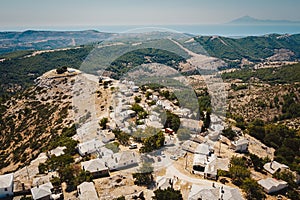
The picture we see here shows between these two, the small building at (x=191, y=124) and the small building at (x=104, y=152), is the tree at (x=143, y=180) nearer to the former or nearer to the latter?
the small building at (x=104, y=152)

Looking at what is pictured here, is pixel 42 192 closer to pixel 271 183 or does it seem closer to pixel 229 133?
pixel 271 183

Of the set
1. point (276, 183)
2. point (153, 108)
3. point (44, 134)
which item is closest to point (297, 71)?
point (153, 108)

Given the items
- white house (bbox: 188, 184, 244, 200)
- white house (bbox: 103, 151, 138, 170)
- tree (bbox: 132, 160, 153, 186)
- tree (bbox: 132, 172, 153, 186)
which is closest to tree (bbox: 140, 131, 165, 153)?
white house (bbox: 103, 151, 138, 170)

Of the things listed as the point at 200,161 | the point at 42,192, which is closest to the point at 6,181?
the point at 42,192

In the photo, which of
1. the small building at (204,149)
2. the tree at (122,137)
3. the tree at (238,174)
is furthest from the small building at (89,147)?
the tree at (238,174)

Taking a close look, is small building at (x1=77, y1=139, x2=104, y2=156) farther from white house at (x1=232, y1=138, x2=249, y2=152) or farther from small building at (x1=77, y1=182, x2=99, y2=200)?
white house at (x1=232, y1=138, x2=249, y2=152)

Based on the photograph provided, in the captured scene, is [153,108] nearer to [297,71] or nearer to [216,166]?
[216,166]
